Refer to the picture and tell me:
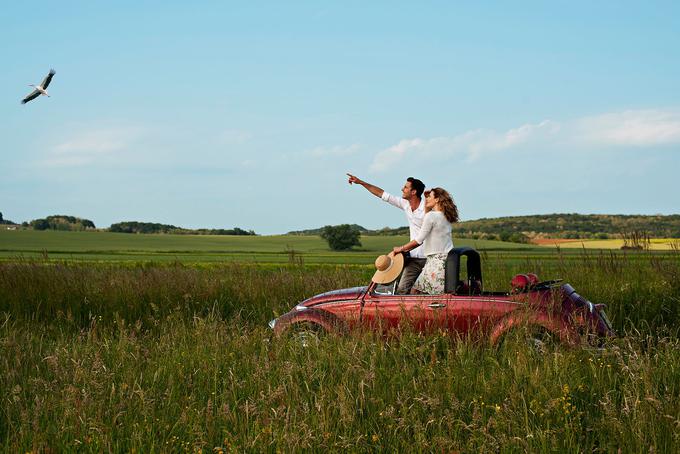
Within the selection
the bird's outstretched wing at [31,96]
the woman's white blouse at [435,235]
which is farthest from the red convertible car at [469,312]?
the bird's outstretched wing at [31,96]

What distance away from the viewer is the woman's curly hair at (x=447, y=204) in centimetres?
916

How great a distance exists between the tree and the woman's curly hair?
55.9m

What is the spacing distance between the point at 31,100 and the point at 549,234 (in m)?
67.4

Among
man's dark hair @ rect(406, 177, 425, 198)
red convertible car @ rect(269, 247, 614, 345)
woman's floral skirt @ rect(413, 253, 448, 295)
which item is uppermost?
man's dark hair @ rect(406, 177, 425, 198)

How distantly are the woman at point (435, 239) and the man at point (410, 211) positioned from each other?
0.77 ft

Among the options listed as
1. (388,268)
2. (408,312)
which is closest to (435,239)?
(388,268)

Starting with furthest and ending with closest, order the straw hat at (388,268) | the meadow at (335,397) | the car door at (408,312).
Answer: the straw hat at (388,268) < the car door at (408,312) < the meadow at (335,397)

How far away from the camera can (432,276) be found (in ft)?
28.9

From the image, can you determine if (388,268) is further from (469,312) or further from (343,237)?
(343,237)

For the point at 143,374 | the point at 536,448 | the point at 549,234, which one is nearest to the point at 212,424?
the point at 143,374

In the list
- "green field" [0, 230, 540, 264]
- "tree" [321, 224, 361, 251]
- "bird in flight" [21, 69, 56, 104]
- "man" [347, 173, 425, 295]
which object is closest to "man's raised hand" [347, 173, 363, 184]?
"man" [347, 173, 425, 295]

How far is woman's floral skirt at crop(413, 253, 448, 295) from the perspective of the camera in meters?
8.75

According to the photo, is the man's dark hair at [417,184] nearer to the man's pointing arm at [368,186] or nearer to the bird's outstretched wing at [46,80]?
the man's pointing arm at [368,186]

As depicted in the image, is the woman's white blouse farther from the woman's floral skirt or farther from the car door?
the car door
